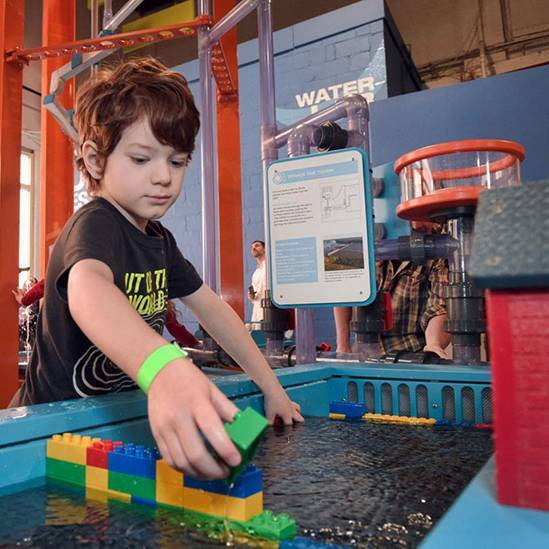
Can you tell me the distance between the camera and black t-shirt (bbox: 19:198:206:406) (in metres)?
0.70

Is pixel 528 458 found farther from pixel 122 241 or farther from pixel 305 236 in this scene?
pixel 305 236

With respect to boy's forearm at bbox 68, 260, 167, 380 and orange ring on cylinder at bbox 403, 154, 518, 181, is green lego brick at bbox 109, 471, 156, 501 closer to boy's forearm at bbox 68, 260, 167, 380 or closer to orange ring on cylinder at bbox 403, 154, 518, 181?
boy's forearm at bbox 68, 260, 167, 380

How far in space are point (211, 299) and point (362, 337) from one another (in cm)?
39

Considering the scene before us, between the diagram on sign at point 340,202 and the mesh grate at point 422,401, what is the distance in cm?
38

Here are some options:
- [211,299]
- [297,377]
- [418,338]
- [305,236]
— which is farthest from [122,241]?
[418,338]

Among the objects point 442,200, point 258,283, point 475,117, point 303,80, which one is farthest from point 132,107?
point 303,80

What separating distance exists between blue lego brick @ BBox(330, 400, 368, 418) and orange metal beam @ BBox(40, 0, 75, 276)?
203cm

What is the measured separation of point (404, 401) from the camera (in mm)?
865

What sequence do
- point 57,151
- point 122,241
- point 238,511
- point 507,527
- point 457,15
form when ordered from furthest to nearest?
1. point 457,15
2. point 57,151
3. point 122,241
4. point 238,511
5. point 507,527

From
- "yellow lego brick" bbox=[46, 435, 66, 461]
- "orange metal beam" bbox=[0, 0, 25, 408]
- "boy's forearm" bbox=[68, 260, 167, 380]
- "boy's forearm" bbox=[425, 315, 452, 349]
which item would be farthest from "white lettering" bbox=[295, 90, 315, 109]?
"yellow lego brick" bbox=[46, 435, 66, 461]

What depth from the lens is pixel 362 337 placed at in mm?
1125

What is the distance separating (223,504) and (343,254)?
2.45 ft

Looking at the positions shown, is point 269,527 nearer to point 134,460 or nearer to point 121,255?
point 134,460

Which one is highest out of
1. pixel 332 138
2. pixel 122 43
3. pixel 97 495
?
pixel 122 43
